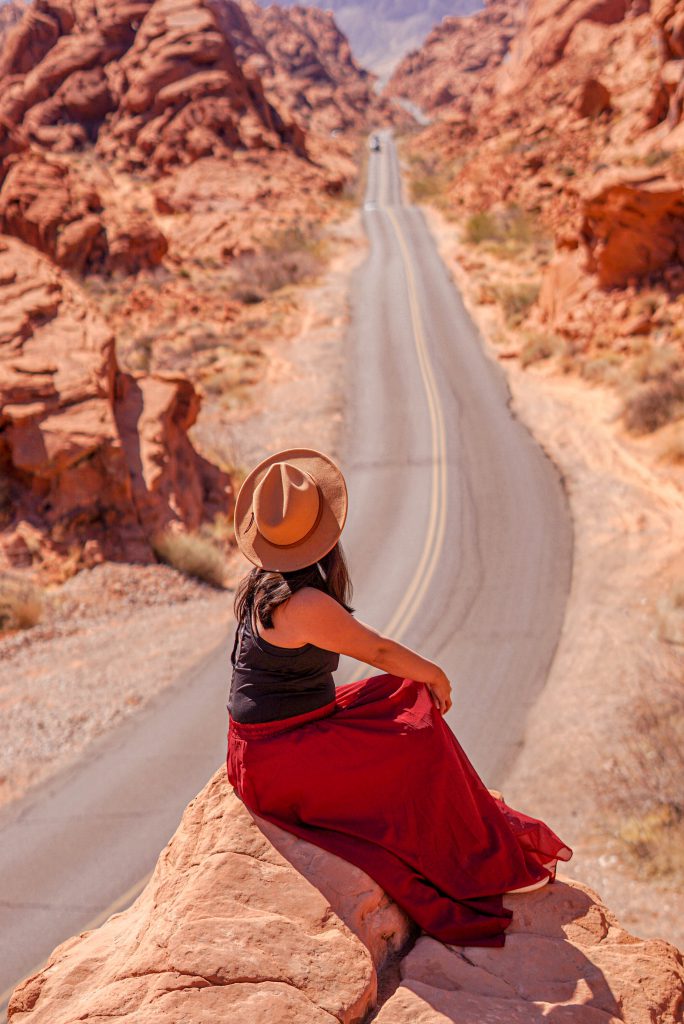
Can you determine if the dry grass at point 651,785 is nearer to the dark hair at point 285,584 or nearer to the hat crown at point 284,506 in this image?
the dark hair at point 285,584

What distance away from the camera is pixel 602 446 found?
15422mm

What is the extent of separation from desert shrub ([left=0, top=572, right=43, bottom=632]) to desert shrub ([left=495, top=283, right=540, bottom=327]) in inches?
734

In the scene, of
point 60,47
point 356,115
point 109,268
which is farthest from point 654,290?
point 356,115

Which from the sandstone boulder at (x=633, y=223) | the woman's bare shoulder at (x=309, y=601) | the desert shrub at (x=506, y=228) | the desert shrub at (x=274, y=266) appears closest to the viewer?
the woman's bare shoulder at (x=309, y=601)

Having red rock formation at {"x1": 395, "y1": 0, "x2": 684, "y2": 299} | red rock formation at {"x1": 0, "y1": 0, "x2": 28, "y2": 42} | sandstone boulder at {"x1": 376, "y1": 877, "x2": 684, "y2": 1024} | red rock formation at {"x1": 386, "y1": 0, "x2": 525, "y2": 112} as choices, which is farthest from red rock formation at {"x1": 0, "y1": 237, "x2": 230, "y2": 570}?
red rock formation at {"x1": 0, "y1": 0, "x2": 28, "y2": 42}

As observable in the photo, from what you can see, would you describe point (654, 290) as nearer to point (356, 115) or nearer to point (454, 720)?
point (454, 720)

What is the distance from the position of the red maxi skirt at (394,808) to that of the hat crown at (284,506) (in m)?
0.83

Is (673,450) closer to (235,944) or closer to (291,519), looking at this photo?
(291,519)

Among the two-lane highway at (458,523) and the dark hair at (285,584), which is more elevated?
the dark hair at (285,584)

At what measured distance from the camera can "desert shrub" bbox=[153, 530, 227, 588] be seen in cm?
1147

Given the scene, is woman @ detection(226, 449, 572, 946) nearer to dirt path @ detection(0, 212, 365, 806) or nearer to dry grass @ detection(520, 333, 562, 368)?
Result: dirt path @ detection(0, 212, 365, 806)

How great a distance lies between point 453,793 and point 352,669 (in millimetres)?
6342

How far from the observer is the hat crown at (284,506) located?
2865 millimetres

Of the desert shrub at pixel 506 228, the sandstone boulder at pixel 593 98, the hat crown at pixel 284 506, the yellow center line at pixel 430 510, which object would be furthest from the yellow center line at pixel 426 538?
the sandstone boulder at pixel 593 98
